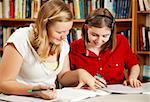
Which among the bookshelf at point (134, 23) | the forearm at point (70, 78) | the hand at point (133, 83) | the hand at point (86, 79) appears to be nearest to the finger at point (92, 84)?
the hand at point (86, 79)

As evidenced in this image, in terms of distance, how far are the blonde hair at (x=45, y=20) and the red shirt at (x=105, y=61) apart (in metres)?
0.39

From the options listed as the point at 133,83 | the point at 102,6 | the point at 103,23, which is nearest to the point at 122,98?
the point at 133,83

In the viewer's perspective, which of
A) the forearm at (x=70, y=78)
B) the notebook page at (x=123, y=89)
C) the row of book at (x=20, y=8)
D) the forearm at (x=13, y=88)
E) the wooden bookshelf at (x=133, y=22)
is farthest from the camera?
the row of book at (x=20, y=8)

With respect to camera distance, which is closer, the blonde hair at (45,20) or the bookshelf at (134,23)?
the blonde hair at (45,20)

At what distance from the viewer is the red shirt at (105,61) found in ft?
6.25

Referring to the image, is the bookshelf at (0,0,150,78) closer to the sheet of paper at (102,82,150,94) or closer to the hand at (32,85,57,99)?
the sheet of paper at (102,82,150,94)

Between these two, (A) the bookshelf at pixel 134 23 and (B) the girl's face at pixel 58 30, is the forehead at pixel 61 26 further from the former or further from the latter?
(A) the bookshelf at pixel 134 23

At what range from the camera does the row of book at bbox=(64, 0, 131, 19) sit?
2.87 m

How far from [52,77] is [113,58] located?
0.44 metres

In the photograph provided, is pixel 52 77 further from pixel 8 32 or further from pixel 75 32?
pixel 8 32

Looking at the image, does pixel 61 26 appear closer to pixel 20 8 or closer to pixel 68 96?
pixel 68 96

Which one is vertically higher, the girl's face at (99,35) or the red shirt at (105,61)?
the girl's face at (99,35)

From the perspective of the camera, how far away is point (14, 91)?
1429 mm

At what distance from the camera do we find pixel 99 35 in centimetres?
180
